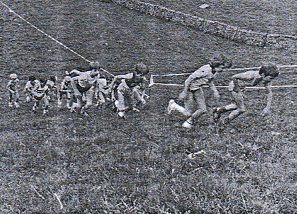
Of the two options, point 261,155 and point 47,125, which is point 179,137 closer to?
point 261,155

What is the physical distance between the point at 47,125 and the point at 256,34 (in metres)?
11.9

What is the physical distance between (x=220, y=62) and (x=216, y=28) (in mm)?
10277

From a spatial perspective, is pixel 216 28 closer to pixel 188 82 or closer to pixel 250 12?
pixel 250 12

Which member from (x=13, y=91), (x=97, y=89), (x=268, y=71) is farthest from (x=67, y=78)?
(x=268, y=71)

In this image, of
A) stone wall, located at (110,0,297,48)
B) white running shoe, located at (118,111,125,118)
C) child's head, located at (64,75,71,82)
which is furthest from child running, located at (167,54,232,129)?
stone wall, located at (110,0,297,48)

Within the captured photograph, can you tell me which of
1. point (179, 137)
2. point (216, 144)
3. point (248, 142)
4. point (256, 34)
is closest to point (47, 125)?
point (179, 137)

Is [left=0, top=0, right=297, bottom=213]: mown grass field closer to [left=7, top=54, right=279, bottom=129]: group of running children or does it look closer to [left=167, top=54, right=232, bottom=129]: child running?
[left=7, top=54, right=279, bottom=129]: group of running children

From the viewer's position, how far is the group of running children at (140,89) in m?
9.21

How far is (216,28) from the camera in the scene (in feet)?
61.8

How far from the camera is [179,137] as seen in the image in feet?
32.2

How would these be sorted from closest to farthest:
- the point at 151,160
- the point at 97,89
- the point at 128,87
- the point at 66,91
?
1. the point at 151,160
2. the point at 128,87
3. the point at 97,89
4. the point at 66,91

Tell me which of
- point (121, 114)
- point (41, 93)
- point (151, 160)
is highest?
point (41, 93)

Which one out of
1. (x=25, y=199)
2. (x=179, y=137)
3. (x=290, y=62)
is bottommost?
(x=25, y=199)

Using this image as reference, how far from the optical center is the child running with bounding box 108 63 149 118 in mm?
10617
